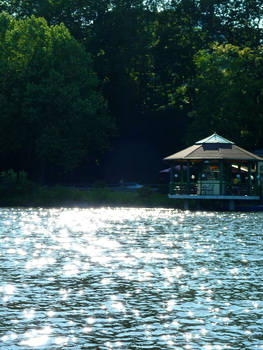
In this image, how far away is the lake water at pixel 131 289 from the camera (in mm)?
15750

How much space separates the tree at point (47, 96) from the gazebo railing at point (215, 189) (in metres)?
17.4

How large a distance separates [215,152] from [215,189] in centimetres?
335

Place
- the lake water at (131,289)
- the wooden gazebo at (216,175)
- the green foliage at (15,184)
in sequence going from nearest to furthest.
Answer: the lake water at (131,289), the wooden gazebo at (216,175), the green foliage at (15,184)

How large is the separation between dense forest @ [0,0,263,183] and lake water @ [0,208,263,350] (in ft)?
130

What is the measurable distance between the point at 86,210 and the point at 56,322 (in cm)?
5094

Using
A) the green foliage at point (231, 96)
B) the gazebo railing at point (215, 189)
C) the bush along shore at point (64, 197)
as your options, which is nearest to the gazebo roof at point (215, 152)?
the gazebo railing at point (215, 189)

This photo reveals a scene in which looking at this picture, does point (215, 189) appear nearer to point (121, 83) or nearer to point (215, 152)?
point (215, 152)

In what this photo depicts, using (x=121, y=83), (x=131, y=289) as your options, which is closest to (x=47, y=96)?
(x=121, y=83)

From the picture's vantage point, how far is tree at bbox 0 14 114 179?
81.9 metres

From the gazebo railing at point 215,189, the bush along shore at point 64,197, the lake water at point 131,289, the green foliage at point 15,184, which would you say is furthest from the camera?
the green foliage at point 15,184

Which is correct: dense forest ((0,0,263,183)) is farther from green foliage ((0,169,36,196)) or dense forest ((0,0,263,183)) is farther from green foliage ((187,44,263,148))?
green foliage ((0,169,36,196))

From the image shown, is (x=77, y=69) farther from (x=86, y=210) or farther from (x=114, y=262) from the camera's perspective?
(x=114, y=262)

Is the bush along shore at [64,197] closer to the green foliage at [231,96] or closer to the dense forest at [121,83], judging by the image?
the dense forest at [121,83]

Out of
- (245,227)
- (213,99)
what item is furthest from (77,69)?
(245,227)
